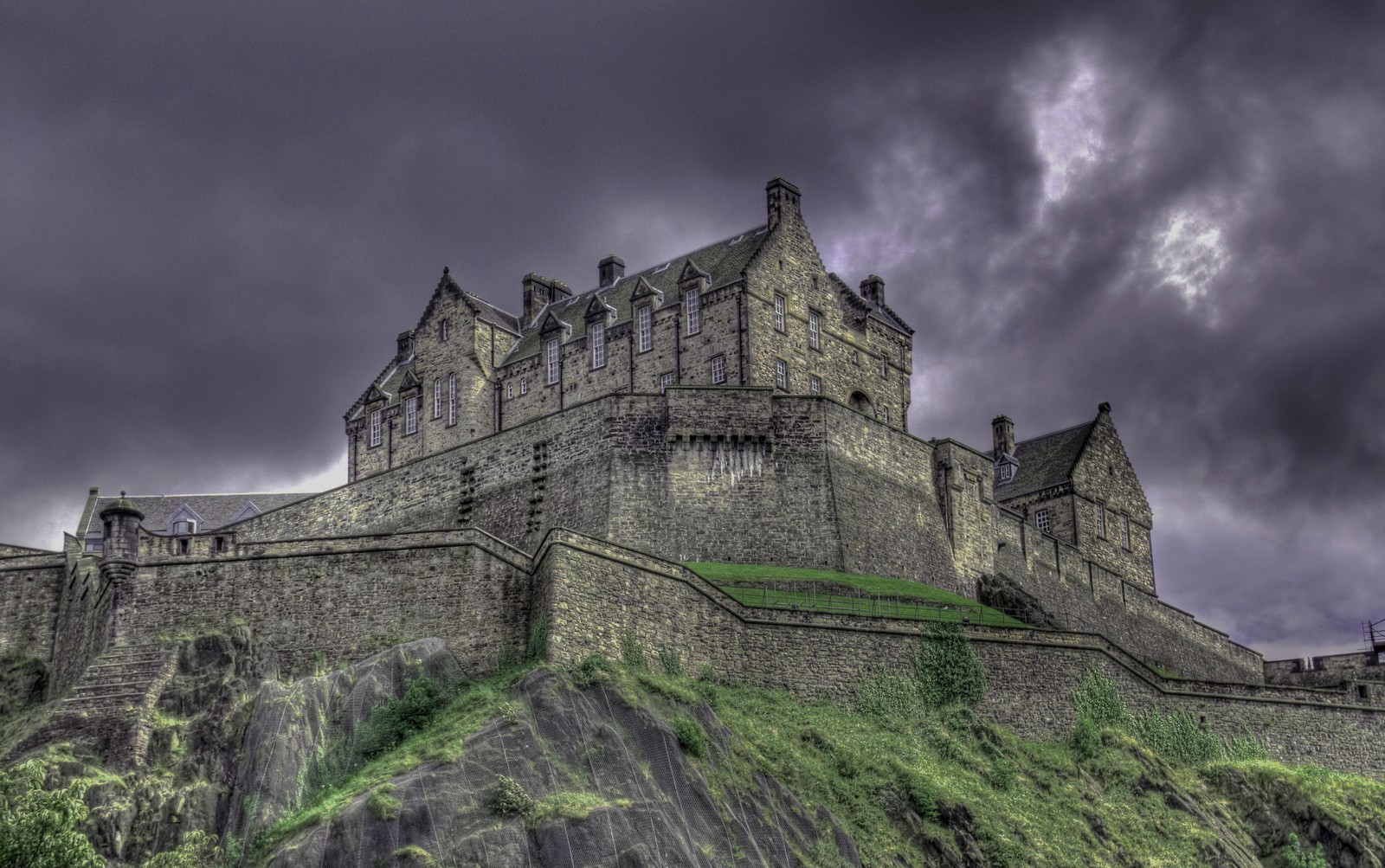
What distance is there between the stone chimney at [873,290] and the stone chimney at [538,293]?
14.5 m

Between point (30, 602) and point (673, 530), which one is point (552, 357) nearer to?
point (673, 530)

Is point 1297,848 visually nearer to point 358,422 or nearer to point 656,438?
point 656,438

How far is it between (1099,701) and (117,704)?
103 feet

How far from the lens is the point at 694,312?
234 feet

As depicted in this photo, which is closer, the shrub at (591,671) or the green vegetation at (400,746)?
the green vegetation at (400,746)

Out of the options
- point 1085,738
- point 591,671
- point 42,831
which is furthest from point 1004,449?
point 42,831

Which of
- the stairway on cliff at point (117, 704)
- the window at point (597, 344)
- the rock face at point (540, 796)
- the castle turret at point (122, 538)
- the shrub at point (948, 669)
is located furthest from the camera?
the window at point (597, 344)

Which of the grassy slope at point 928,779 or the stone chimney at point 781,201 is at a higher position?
the stone chimney at point 781,201

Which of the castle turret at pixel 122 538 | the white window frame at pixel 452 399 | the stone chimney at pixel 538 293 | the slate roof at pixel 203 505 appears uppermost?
the stone chimney at pixel 538 293

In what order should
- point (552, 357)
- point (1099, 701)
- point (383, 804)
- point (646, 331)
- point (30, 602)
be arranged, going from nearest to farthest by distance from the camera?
1. point (383, 804)
2. point (30, 602)
3. point (1099, 701)
4. point (646, 331)
5. point (552, 357)

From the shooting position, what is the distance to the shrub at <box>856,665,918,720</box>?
2069 inches

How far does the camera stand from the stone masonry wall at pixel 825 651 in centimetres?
4888

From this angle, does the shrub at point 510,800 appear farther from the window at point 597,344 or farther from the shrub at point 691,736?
the window at point 597,344

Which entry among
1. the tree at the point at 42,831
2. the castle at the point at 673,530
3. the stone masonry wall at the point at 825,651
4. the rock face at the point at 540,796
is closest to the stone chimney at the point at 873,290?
the castle at the point at 673,530
